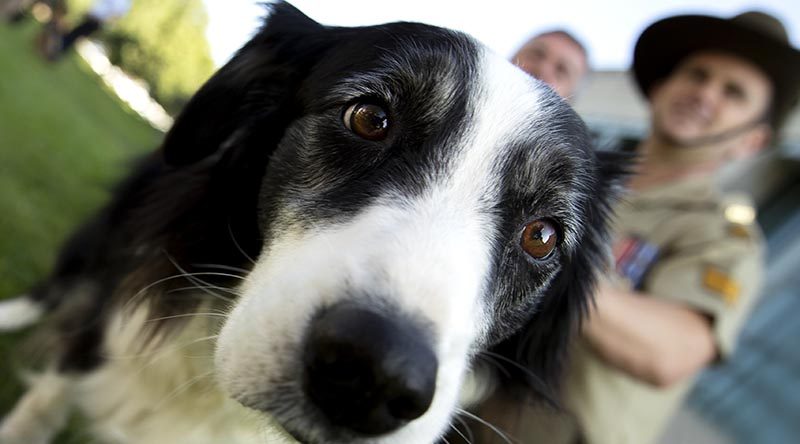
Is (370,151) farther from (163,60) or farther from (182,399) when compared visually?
(163,60)

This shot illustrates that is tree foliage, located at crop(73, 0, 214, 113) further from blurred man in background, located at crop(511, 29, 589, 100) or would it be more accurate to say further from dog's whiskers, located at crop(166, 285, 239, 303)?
dog's whiskers, located at crop(166, 285, 239, 303)

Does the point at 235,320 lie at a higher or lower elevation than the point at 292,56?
lower

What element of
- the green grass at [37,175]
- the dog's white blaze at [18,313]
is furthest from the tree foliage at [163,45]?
the dog's white blaze at [18,313]

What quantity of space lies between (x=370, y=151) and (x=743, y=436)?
25.3ft

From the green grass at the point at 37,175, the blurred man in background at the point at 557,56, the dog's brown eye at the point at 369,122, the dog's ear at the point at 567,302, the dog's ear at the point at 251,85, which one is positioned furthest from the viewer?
the blurred man in background at the point at 557,56

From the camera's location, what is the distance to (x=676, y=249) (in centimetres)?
291

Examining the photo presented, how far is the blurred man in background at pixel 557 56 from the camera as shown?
3630 mm

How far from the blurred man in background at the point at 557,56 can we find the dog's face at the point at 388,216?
170 centimetres

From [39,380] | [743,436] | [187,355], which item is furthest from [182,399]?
[743,436]

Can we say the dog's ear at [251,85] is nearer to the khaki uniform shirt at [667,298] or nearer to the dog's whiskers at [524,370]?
the dog's whiskers at [524,370]

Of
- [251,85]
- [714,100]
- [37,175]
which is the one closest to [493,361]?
[251,85]

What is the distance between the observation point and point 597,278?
2.23 meters

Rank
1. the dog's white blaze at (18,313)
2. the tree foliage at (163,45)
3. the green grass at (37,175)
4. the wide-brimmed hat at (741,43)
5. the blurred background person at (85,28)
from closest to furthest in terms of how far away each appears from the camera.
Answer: the dog's white blaze at (18,313), the wide-brimmed hat at (741,43), the green grass at (37,175), the blurred background person at (85,28), the tree foliage at (163,45)

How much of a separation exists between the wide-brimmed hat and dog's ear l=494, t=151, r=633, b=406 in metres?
1.87
